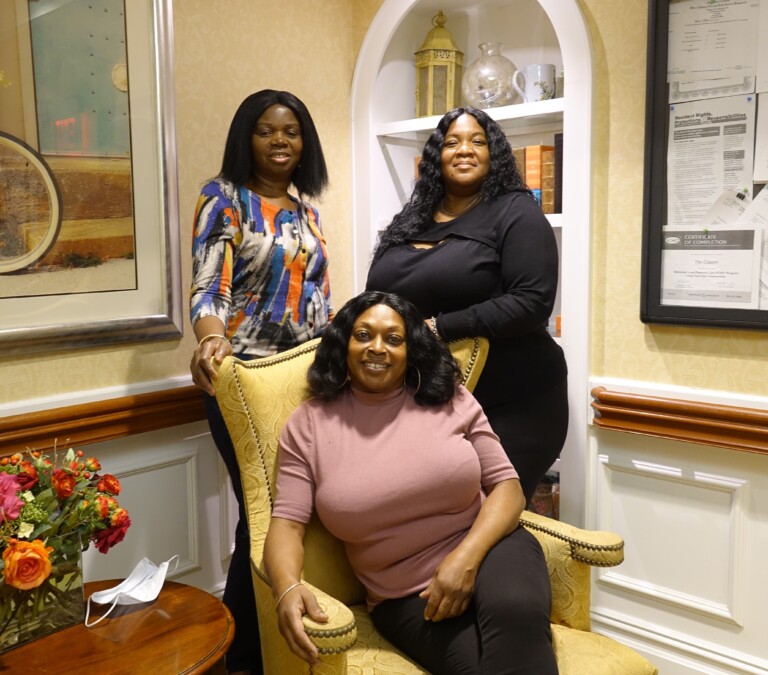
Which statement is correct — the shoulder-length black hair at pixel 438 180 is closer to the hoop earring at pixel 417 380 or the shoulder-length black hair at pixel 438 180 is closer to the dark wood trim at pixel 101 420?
the hoop earring at pixel 417 380

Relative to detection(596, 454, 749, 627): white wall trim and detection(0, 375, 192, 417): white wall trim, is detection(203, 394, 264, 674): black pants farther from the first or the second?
detection(596, 454, 749, 627): white wall trim

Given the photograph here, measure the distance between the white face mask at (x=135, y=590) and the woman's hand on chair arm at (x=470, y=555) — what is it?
569 millimetres

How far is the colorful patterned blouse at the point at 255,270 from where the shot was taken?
1.94 m

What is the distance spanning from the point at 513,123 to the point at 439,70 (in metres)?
0.33

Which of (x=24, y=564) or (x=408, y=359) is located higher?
(x=408, y=359)

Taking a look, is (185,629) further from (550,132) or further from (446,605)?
(550,132)

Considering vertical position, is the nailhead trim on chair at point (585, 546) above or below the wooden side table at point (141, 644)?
above

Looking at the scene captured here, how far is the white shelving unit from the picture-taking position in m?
2.36

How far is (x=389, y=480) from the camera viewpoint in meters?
1.62

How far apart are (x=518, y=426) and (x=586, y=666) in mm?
608

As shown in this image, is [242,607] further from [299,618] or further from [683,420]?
[683,420]

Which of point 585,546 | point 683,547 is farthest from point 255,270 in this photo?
point 683,547

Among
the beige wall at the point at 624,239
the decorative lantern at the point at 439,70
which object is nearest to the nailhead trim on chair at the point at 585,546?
the beige wall at the point at 624,239

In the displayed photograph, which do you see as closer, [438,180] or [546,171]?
[438,180]
